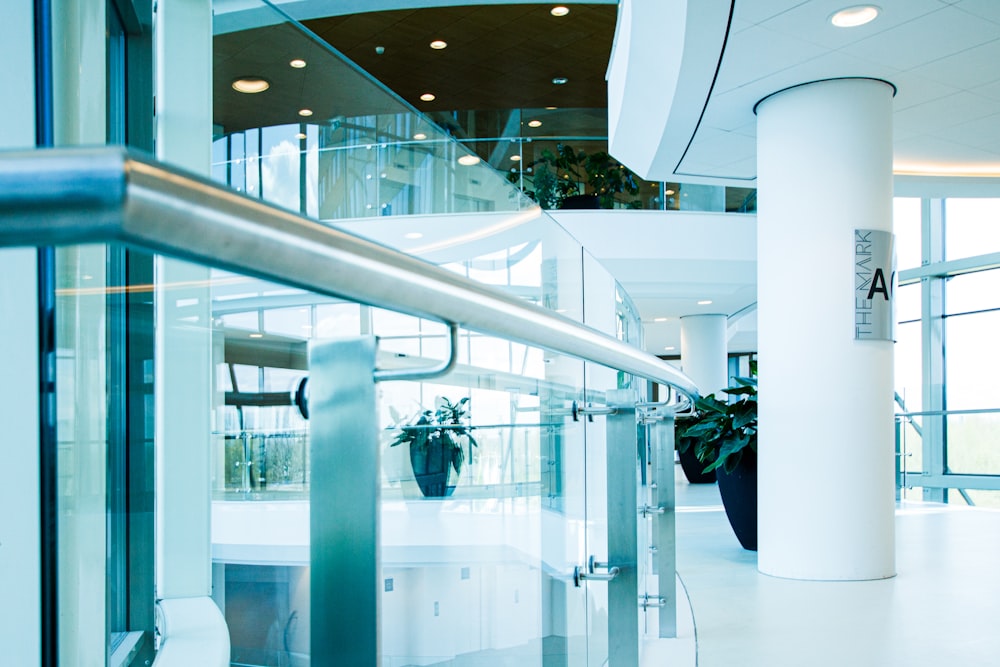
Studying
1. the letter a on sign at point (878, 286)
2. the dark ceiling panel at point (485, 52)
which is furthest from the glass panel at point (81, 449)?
the dark ceiling panel at point (485, 52)

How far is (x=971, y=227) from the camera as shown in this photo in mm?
13750

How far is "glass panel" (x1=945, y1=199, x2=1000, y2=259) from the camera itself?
13.4 meters

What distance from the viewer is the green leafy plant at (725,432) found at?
5973mm

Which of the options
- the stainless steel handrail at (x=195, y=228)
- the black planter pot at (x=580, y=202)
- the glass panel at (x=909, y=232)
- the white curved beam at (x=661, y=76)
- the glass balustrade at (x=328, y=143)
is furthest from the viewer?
the glass panel at (x=909, y=232)

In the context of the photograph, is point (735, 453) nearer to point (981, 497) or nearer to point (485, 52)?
point (981, 497)

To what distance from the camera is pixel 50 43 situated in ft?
4.14

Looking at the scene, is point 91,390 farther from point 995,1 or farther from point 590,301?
point 995,1

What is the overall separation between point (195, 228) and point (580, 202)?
11.7 metres

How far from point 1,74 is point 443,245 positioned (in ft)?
3.29

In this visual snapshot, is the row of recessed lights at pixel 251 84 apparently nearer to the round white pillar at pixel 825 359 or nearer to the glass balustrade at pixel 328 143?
the glass balustrade at pixel 328 143

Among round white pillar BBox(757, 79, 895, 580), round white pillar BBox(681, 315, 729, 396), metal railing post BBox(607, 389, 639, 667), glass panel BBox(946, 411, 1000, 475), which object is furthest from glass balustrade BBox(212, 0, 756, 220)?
round white pillar BBox(681, 315, 729, 396)

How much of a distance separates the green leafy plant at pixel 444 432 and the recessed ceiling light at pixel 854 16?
3.67 m

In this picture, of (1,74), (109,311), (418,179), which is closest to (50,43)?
(1,74)

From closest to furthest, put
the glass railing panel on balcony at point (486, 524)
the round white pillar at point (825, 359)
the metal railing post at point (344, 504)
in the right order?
1. the metal railing post at point (344, 504)
2. the glass railing panel on balcony at point (486, 524)
3. the round white pillar at point (825, 359)
